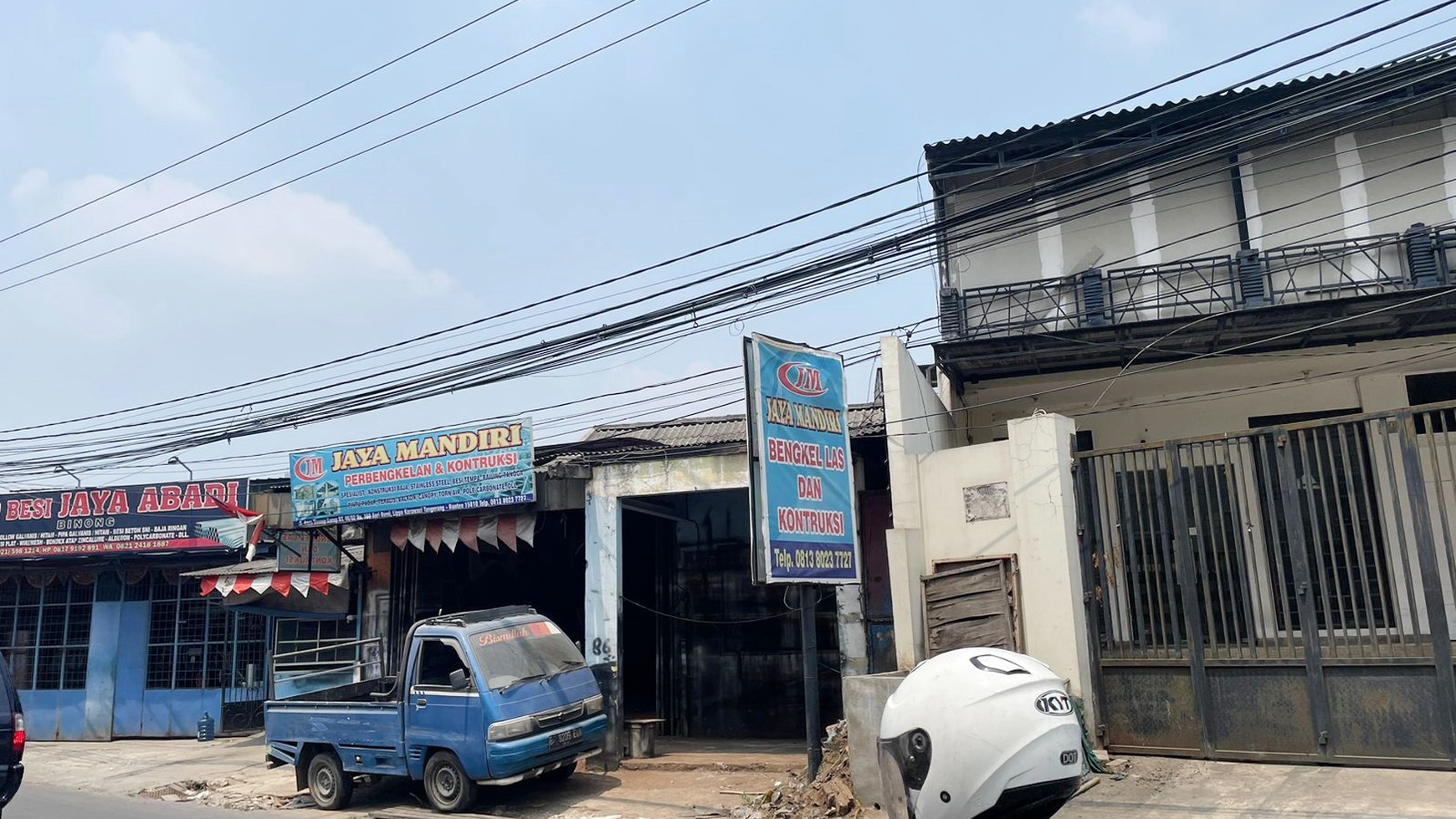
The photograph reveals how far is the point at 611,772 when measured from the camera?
44.2 ft

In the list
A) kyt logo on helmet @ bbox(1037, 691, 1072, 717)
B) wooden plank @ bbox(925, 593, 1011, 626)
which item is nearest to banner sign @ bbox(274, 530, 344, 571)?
wooden plank @ bbox(925, 593, 1011, 626)

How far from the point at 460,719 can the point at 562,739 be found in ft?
3.92

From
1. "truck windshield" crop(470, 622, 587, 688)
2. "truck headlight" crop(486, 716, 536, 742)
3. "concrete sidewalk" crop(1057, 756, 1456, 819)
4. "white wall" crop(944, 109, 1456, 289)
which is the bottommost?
"concrete sidewalk" crop(1057, 756, 1456, 819)

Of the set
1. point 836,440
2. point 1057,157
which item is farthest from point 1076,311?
point 836,440

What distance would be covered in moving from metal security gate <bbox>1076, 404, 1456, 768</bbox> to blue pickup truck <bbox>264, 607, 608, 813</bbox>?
6.13 meters

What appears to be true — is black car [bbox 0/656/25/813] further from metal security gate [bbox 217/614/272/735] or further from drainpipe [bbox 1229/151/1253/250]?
drainpipe [bbox 1229/151/1253/250]

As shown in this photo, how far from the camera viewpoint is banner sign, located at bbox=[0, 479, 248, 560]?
19.0 meters

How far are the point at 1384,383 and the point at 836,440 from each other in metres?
7.84

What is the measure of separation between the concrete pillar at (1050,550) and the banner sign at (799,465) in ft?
6.55

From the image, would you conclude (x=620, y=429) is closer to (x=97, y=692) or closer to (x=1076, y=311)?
(x=1076, y=311)

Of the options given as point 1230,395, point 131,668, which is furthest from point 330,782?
point 1230,395

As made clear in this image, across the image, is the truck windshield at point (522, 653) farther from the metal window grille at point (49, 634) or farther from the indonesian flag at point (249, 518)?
the metal window grille at point (49, 634)

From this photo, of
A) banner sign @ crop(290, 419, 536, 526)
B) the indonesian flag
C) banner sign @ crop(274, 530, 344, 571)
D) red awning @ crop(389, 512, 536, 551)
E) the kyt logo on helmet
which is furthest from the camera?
the indonesian flag

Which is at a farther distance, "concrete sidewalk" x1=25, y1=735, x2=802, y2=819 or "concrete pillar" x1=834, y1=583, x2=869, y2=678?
"concrete pillar" x1=834, y1=583, x2=869, y2=678
